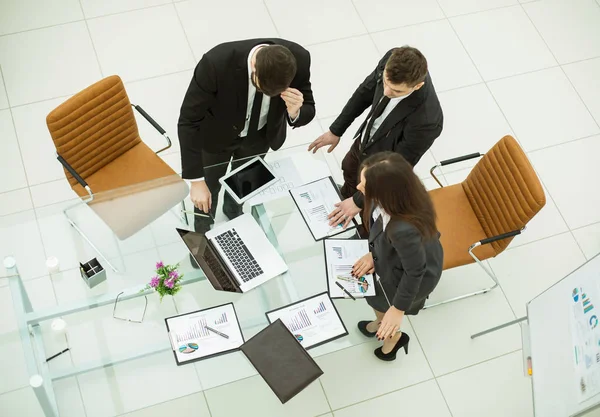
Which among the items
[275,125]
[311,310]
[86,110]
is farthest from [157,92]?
[311,310]

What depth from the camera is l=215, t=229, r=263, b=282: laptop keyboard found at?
2955mm

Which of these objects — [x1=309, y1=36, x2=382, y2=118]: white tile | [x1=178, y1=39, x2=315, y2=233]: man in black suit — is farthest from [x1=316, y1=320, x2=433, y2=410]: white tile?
[x1=309, y1=36, x2=382, y2=118]: white tile

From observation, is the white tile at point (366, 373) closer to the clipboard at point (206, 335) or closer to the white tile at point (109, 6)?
the clipboard at point (206, 335)

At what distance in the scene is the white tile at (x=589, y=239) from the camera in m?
4.29

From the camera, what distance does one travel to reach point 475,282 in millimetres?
4070

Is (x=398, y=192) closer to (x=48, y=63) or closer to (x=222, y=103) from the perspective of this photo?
(x=222, y=103)

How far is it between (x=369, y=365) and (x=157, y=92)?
250 centimetres

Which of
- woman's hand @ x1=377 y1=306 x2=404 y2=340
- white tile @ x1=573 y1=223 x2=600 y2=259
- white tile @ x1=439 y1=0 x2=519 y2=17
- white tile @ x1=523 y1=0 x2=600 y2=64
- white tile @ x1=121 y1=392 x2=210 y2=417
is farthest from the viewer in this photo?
white tile @ x1=439 y1=0 x2=519 y2=17

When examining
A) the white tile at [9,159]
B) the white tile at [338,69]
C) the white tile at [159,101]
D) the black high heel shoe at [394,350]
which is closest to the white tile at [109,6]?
the white tile at [159,101]

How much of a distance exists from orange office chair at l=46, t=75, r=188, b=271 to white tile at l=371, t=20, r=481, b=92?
2365 millimetres

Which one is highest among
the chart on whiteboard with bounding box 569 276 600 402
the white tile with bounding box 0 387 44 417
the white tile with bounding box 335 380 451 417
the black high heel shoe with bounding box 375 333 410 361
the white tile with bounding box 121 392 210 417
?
the chart on whiteboard with bounding box 569 276 600 402

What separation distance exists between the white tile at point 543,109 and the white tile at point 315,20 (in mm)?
1266

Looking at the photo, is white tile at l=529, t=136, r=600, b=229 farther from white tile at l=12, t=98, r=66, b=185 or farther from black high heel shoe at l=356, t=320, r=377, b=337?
white tile at l=12, t=98, r=66, b=185

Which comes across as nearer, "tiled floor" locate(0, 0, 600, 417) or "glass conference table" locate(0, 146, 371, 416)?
"glass conference table" locate(0, 146, 371, 416)
